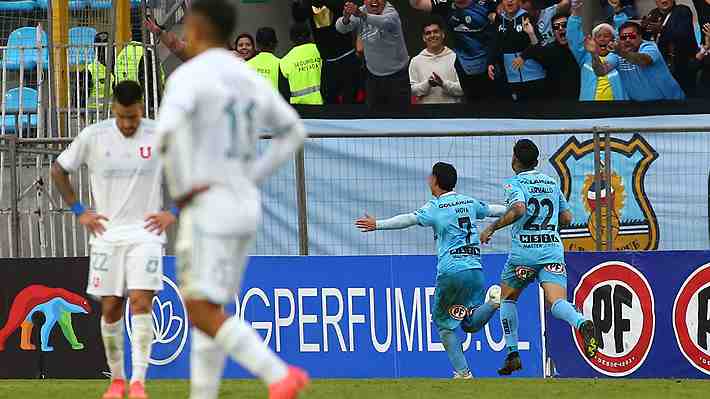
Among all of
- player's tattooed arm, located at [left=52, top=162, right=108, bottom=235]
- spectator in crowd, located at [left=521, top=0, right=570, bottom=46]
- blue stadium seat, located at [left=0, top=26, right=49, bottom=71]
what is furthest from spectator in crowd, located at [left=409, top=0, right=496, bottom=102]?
player's tattooed arm, located at [left=52, top=162, right=108, bottom=235]

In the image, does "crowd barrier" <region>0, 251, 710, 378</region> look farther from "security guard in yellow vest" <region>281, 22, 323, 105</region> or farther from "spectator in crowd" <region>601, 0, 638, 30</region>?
"spectator in crowd" <region>601, 0, 638, 30</region>

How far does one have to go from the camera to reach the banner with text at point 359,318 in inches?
595

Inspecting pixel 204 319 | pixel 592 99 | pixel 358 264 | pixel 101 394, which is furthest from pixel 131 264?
pixel 592 99

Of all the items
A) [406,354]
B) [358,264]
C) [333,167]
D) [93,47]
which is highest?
[93,47]

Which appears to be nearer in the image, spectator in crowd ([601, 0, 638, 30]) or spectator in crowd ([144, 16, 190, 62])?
spectator in crowd ([144, 16, 190, 62])

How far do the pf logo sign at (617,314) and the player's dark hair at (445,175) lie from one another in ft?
6.34

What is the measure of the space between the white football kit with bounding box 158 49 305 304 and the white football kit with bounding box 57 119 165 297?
10.2ft

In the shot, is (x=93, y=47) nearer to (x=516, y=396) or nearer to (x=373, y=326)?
(x=373, y=326)

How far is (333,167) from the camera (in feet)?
49.7

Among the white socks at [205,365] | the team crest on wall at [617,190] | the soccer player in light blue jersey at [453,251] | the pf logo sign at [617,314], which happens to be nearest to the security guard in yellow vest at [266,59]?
the soccer player in light blue jersey at [453,251]

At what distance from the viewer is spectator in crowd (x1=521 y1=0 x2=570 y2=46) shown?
55.4ft

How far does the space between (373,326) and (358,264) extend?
2.15 feet

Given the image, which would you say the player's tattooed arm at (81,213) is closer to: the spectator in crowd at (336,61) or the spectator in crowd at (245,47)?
the spectator in crowd at (336,61)

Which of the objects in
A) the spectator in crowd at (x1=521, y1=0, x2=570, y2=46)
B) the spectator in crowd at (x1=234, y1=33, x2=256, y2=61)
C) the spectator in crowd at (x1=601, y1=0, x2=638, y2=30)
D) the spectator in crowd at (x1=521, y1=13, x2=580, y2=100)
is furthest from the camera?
the spectator in crowd at (x1=234, y1=33, x2=256, y2=61)
